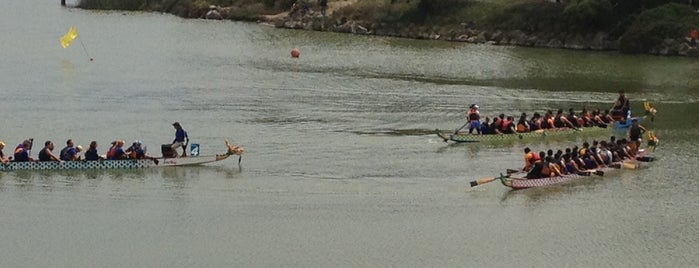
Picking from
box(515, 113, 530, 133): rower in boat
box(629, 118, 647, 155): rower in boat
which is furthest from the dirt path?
box(629, 118, 647, 155): rower in boat

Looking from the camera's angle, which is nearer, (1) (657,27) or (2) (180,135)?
(2) (180,135)

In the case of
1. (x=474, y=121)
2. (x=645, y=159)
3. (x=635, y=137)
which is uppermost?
(x=474, y=121)

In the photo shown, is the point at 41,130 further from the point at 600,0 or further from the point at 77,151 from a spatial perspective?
the point at 600,0

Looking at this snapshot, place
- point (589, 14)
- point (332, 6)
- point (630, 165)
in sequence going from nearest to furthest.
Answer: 1. point (630, 165)
2. point (589, 14)
3. point (332, 6)

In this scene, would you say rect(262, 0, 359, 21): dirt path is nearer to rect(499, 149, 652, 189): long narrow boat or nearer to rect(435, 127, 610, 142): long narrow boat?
rect(435, 127, 610, 142): long narrow boat

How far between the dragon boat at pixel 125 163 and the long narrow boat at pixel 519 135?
26.7 ft

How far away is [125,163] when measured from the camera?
36.2 m

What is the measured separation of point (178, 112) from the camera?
47375 mm

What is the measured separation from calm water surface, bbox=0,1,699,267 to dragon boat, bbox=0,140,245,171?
0.33 meters

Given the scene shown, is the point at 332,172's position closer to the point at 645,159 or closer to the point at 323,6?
the point at 645,159

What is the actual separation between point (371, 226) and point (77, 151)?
10.6 meters

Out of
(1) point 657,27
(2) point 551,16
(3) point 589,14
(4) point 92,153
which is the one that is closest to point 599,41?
(3) point 589,14

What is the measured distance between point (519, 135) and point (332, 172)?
29.9 ft

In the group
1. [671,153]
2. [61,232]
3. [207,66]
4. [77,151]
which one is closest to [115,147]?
[77,151]
